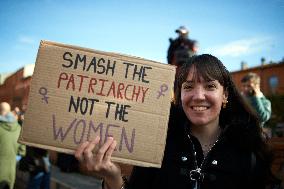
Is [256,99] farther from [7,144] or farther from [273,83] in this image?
[273,83]

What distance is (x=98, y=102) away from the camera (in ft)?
5.88

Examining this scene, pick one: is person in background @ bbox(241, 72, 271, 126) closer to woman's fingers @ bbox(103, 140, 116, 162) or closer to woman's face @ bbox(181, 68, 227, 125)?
woman's face @ bbox(181, 68, 227, 125)

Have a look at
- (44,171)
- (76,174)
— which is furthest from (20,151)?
(76,174)

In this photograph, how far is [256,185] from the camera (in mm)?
1725

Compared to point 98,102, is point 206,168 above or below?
below

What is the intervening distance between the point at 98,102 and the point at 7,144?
14.9 feet

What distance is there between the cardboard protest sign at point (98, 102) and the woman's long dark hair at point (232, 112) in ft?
0.65

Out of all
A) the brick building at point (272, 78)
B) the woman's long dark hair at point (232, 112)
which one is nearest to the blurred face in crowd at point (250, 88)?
the woman's long dark hair at point (232, 112)

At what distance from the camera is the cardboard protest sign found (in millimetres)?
1756

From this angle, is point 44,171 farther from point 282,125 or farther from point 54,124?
point 282,125

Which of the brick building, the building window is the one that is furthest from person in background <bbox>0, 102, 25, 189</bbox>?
the building window

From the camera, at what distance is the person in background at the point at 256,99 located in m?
3.87

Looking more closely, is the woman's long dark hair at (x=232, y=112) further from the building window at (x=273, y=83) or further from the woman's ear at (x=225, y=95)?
the building window at (x=273, y=83)

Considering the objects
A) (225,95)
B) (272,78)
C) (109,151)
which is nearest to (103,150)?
(109,151)
